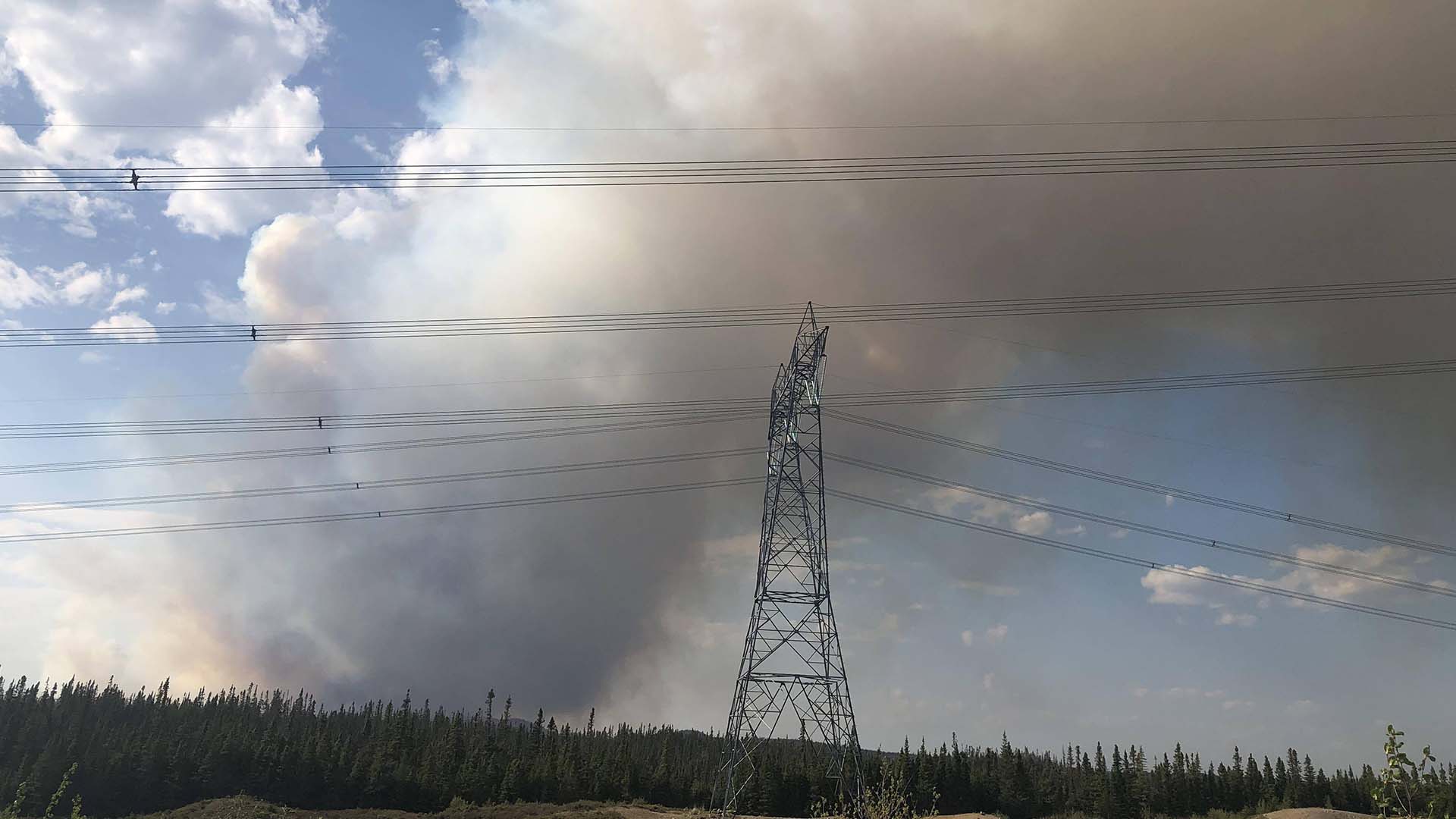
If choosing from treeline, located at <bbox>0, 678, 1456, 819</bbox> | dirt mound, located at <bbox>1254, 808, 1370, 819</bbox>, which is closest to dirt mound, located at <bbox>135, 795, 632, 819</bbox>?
A: treeline, located at <bbox>0, 678, 1456, 819</bbox>

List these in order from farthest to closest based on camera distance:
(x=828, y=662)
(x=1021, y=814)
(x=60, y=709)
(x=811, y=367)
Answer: (x=60, y=709) → (x=1021, y=814) → (x=811, y=367) → (x=828, y=662)

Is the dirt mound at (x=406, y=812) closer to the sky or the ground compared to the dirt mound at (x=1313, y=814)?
closer to the ground

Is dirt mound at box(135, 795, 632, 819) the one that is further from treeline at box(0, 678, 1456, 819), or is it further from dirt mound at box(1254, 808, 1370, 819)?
dirt mound at box(1254, 808, 1370, 819)

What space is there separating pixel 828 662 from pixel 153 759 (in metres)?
128

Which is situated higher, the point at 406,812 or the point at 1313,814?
the point at 1313,814

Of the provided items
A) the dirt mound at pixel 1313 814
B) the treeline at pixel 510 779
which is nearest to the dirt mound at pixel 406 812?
the treeline at pixel 510 779

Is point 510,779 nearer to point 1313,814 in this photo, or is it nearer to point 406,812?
point 406,812

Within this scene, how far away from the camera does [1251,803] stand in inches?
5261

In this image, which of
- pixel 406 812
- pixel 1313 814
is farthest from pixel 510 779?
pixel 1313 814

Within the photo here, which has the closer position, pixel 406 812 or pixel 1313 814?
pixel 1313 814

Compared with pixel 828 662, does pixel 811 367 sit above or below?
above

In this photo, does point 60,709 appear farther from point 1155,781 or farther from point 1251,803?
point 1251,803

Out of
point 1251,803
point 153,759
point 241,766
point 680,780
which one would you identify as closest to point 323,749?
point 241,766

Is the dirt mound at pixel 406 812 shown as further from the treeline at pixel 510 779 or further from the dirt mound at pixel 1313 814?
the dirt mound at pixel 1313 814
